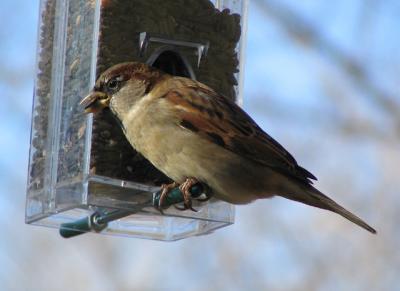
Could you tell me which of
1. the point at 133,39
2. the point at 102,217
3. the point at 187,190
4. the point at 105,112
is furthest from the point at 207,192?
the point at 133,39

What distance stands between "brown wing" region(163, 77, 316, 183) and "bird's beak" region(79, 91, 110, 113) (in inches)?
11.1

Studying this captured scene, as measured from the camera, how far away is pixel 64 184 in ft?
16.8

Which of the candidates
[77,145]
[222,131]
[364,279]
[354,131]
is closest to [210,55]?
[222,131]

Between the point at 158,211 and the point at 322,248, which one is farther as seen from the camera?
the point at 322,248

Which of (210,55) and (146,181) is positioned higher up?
(210,55)

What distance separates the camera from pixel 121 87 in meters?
5.22

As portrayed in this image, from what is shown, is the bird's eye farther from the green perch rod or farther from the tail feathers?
the tail feathers

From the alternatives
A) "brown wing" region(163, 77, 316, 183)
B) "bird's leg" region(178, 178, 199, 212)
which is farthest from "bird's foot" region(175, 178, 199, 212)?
"brown wing" region(163, 77, 316, 183)

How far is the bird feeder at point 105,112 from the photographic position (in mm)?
5090

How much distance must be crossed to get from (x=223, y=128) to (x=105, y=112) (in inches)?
21.4

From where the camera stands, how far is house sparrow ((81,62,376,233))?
16.6 feet

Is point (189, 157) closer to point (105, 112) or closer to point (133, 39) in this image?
point (105, 112)

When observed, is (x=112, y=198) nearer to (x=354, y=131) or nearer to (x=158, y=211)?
(x=158, y=211)

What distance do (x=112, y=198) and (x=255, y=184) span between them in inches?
25.6
